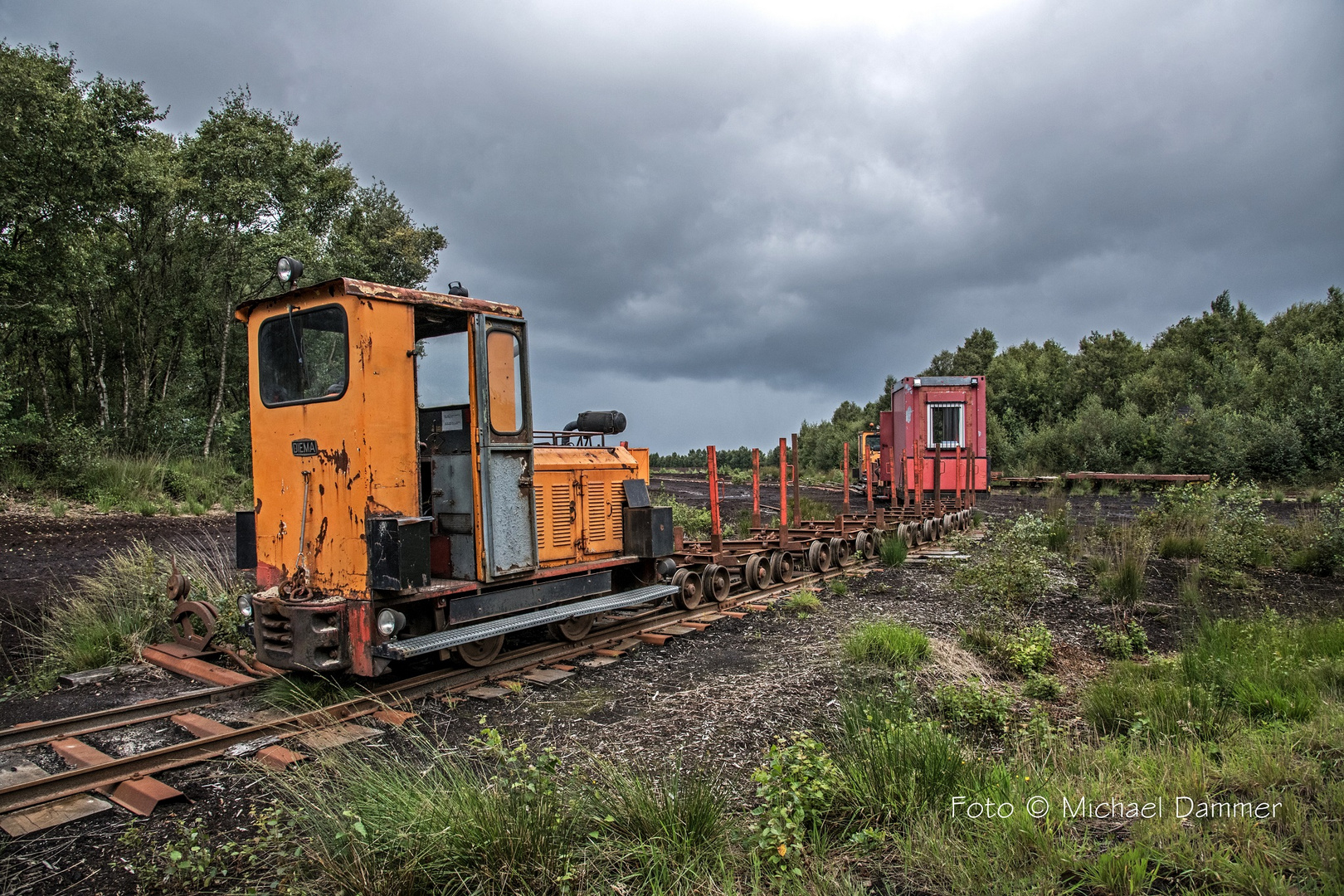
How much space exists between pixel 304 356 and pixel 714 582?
5449 mm

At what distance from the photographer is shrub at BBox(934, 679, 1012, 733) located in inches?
194

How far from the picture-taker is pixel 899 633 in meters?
6.52

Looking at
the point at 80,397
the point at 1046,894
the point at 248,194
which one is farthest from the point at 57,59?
the point at 1046,894

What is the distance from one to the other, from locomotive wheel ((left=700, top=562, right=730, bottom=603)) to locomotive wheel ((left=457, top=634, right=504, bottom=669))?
3259 mm

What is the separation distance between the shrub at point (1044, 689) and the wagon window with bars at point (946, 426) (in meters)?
14.0

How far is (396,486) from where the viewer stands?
5742mm

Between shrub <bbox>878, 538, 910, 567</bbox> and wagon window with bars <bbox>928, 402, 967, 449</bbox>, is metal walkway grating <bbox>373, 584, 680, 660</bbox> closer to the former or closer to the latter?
shrub <bbox>878, 538, 910, 567</bbox>

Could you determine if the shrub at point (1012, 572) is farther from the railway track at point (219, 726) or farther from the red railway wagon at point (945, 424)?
the red railway wagon at point (945, 424)

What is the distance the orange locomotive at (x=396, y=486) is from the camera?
558cm

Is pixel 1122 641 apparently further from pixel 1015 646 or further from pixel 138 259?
pixel 138 259

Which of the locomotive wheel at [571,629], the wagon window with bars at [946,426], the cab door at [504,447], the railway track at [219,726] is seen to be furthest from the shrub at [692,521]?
the cab door at [504,447]

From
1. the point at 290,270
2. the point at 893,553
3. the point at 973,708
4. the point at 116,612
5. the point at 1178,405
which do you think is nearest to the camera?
the point at 973,708

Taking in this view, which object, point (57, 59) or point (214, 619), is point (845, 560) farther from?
point (57, 59)

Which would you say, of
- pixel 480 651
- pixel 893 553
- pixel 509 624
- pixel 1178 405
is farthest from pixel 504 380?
pixel 1178 405
